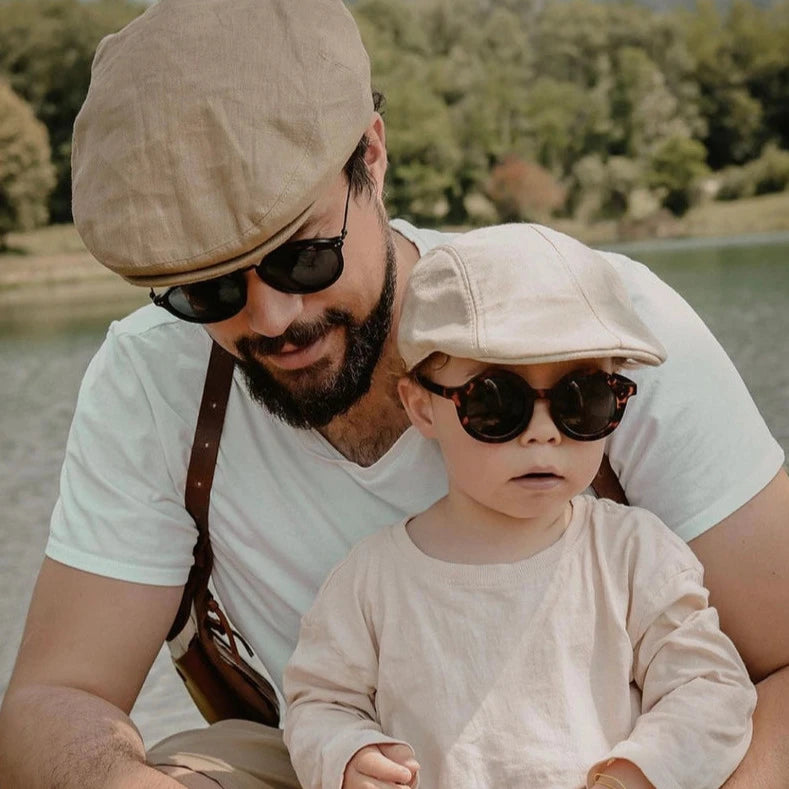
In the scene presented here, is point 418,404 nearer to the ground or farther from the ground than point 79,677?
farther from the ground

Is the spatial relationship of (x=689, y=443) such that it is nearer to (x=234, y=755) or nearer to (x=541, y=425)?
(x=541, y=425)

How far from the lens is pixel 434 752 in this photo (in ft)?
6.72

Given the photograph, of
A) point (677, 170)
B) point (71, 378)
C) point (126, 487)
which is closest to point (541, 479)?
point (126, 487)

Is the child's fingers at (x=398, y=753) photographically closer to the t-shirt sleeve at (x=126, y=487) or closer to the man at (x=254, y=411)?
the man at (x=254, y=411)

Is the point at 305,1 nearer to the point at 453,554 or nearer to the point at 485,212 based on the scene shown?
the point at 453,554

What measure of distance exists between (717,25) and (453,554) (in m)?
63.0

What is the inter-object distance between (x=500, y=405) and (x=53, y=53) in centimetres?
4957

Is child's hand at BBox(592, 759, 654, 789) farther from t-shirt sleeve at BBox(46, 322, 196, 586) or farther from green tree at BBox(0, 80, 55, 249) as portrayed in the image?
green tree at BBox(0, 80, 55, 249)

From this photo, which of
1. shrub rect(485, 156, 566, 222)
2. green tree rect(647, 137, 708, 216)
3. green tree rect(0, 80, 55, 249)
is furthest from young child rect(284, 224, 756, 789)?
green tree rect(647, 137, 708, 216)

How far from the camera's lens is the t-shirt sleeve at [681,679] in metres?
1.93

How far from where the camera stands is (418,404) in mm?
2182

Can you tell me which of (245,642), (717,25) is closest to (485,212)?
(717,25)

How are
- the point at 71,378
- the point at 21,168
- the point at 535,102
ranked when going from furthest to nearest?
the point at 535,102
the point at 21,168
the point at 71,378

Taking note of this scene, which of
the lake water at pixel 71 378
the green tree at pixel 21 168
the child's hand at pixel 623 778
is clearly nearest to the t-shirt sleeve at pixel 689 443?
the child's hand at pixel 623 778
